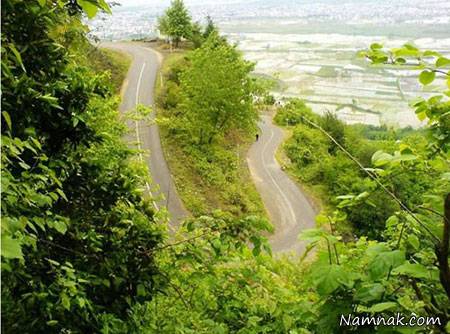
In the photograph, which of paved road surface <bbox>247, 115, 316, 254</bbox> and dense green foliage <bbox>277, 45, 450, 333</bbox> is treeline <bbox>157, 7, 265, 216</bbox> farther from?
dense green foliage <bbox>277, 45, 450, 333</bbox>

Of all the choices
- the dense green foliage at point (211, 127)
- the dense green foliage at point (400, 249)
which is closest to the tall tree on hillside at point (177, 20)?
the dense green foliage at point (211, 127)

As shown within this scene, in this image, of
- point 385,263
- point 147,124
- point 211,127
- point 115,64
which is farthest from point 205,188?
point 385,263

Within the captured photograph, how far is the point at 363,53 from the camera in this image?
1.69 m

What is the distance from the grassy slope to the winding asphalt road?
404 millimetres

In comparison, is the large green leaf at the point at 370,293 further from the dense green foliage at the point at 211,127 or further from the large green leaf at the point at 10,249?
the dense green foliage at the point at 211,127

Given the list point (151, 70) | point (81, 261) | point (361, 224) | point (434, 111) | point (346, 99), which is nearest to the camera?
point (434, 111)

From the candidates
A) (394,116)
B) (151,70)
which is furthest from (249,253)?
(394,116)

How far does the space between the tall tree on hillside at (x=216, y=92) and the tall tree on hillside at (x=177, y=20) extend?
12.7 metres

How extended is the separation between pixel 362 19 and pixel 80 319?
9450cm

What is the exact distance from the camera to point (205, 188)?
20797 mm

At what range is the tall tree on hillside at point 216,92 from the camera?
21.8 metres

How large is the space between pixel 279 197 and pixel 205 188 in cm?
454

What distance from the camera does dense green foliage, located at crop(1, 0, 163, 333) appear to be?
2256mm

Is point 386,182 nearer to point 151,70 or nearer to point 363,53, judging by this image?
point 363,53
